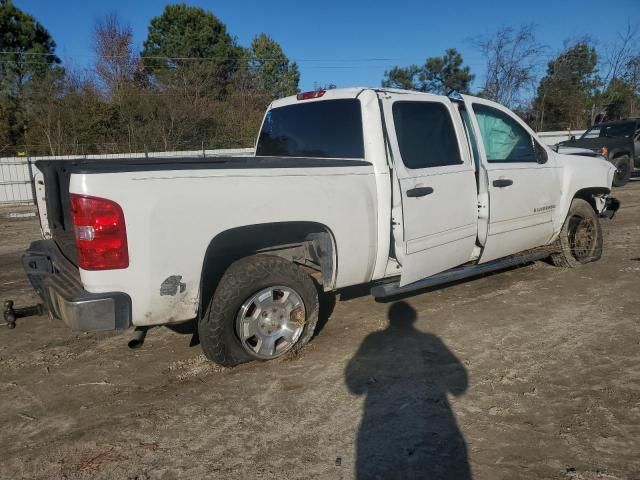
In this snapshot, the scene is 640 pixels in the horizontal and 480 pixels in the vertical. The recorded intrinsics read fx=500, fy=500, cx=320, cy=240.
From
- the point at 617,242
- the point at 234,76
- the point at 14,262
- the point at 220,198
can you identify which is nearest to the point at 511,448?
the point at 220,198

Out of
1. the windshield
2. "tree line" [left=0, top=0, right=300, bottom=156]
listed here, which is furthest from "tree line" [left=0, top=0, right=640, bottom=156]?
the windshield

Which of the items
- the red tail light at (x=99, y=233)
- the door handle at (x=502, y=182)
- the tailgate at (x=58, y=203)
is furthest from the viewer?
the door handle at (x=502, y=182)

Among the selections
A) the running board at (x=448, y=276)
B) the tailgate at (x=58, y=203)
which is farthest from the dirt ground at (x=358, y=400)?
the tailgate at (x=58, y=203)

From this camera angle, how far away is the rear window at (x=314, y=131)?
4172 mm

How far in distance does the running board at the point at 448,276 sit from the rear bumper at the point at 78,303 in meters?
1.94

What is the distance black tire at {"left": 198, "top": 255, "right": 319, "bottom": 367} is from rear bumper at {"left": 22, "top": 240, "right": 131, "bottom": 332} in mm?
595

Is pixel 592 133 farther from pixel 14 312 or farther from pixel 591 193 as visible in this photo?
pixel 14 312

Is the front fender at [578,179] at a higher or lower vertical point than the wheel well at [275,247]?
higher

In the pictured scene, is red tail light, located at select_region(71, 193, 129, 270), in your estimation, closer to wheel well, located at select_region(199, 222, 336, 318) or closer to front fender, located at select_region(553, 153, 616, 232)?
wheel well, located at select_region(199, 222, 336, 318)

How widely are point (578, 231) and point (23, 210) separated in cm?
1556

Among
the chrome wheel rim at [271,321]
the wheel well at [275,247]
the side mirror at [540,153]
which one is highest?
the side mirror at [540,153]

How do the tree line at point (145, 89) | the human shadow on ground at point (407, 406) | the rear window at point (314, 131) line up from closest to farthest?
the human shadow on ground at point (407, 406) → the rear window at point (314, 131) → the tree line at point (145, 89)

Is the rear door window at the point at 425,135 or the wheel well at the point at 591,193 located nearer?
the rear door window at the point at 425,135

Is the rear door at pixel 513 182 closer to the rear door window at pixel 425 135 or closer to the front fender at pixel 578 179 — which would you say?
the front fender at pixel 578 179
